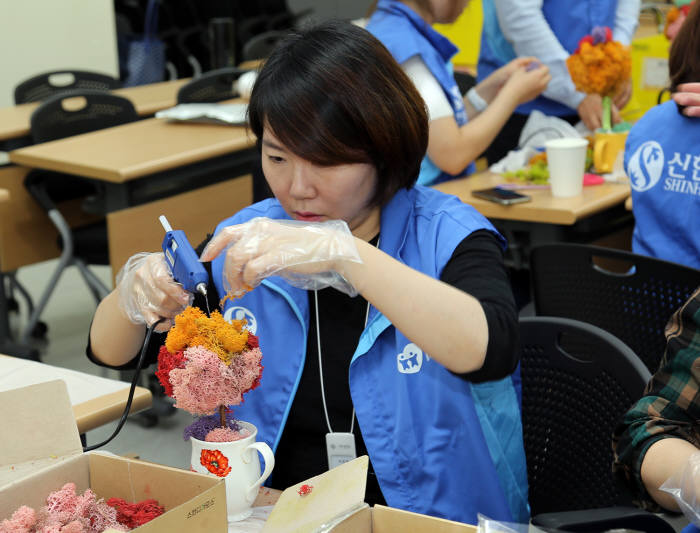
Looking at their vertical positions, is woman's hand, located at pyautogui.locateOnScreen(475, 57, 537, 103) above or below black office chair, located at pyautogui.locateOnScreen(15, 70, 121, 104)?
above

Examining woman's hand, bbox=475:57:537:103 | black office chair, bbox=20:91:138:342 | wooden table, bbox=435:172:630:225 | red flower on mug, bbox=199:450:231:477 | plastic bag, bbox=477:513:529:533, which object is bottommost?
black office chair, bbox=20:91:138:342

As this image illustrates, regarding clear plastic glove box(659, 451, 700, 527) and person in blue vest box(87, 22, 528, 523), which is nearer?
clear plastic glove box(659, 451, 700, 527)

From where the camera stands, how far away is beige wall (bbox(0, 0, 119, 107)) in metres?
5.23

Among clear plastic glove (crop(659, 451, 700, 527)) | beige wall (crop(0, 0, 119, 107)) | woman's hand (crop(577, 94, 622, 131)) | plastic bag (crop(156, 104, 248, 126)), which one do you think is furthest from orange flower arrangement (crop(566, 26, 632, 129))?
beige wall (crop(0, 0, 119, 107))

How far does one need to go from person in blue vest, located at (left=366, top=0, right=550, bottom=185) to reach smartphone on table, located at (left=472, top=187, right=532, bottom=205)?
120mm

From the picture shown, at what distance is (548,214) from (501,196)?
0.15m

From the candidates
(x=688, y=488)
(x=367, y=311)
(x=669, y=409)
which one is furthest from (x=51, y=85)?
(x=688, y=488)

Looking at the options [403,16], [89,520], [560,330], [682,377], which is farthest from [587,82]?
[89,520]

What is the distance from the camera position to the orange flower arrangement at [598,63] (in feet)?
8.53

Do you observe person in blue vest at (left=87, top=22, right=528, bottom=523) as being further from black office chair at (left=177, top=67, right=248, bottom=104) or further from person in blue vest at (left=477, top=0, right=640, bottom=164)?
black office chair at (left=177, top=67, right=248, bottom=104)

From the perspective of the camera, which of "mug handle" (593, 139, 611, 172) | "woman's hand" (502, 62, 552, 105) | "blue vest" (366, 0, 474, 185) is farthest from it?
"mug handle" (593, 139, 611, 172)

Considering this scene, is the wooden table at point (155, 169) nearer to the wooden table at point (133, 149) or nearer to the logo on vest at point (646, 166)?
the wooden table at point (133, 149)

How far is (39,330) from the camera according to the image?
3.71 meters

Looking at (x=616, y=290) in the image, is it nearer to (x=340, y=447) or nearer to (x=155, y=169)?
(x=340, y=447)
